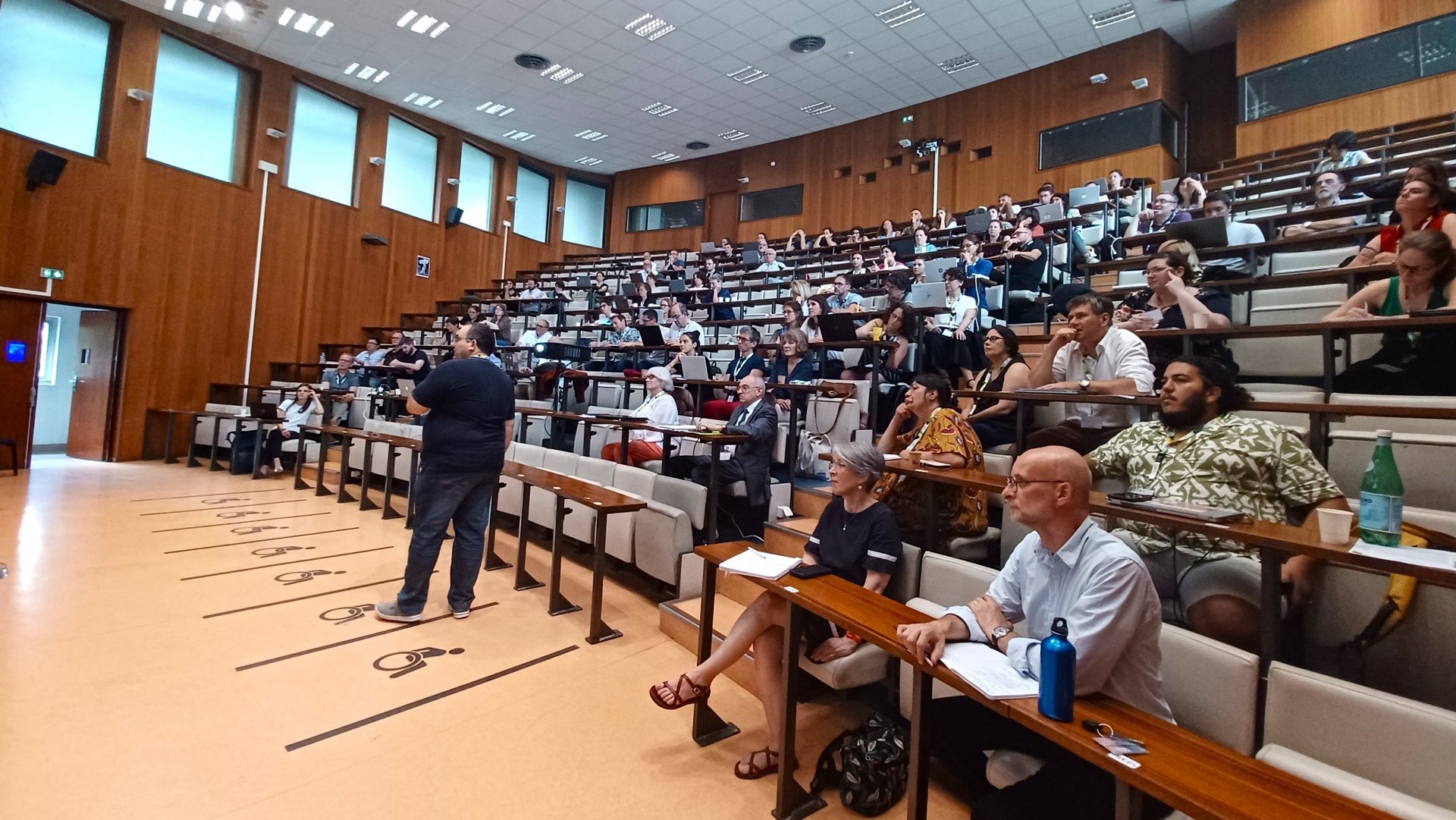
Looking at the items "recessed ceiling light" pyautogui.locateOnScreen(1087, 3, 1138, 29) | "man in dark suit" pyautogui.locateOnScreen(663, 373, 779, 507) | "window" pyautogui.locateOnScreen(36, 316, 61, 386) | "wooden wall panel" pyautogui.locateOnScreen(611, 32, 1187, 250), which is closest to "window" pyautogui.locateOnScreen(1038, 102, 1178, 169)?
"wooden wall panel" pyautogui.locateOnScreen(611, 32, 1187, 250)

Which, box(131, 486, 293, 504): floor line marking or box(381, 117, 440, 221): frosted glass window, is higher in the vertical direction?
box(381, 117, 440, 221): frosted glass window

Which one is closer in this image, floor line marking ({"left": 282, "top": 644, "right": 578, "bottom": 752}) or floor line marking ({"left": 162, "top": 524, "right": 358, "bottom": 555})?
floor line marking ({"left": 282, "top": 644, "right": 578, "bottom": 752})

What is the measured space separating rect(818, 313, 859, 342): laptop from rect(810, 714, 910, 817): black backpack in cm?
281

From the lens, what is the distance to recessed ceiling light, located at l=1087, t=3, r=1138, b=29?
762 centimetres

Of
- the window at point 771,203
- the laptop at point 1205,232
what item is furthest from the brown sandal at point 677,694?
the window at point 771,203

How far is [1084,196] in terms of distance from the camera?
6898 millimetres

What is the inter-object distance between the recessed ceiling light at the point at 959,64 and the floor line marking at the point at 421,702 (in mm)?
9398

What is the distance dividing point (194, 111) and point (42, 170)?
196cm

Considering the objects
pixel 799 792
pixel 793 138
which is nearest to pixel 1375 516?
pixel 799 792

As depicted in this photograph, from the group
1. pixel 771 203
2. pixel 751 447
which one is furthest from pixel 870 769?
pixel 771 203

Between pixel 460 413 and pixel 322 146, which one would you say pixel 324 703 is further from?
pixel 322 146

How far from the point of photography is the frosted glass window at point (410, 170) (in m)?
10.0

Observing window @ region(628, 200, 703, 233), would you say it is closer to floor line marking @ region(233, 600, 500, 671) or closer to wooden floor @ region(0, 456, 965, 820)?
wooden floor @ region(0, 456, 965, 820)

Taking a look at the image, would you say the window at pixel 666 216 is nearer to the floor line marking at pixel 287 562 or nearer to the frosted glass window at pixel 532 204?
the frosted glass window at pixel 532 204
